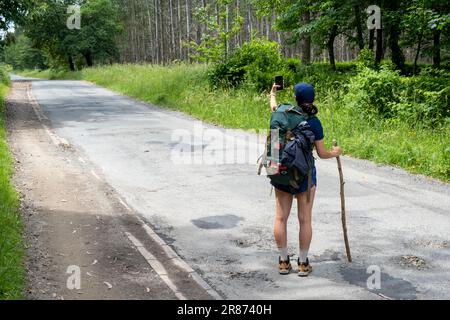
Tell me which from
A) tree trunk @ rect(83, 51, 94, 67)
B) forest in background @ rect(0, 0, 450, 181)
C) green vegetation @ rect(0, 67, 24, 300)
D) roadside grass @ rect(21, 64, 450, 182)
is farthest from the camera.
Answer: tree trunk @ rect(83, 51, 94, 67)

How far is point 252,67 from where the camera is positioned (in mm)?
21969

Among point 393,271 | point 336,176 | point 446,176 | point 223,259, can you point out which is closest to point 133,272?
point 223,259

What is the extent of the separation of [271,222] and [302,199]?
209cm

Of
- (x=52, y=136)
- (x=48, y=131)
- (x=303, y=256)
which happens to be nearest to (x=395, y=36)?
(x=48, y=131)

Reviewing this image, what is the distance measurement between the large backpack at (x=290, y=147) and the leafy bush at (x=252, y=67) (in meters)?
15.9

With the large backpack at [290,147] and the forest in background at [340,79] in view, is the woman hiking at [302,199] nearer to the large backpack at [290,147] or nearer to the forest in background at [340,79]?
the large backpack at [290,147]

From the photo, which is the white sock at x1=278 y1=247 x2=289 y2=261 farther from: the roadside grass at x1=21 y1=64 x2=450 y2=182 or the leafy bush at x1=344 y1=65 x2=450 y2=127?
the leafy bush at x1=344 y1=65 x2=450 y2=127

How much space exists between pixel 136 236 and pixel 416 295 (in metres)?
3.65

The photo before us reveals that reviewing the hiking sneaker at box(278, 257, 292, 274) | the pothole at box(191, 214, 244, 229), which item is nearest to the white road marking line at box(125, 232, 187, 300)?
the pothole at box(191, 214, 244, 229)

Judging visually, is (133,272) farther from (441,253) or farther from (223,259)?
(441,253)

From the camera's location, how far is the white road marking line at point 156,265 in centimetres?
547

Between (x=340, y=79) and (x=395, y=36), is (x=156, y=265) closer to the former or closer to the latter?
(x=340, y=79)

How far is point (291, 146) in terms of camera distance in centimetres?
544

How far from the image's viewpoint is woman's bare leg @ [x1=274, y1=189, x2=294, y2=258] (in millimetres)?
5773
